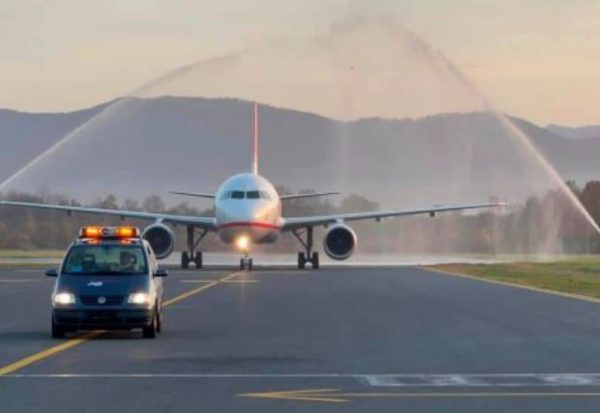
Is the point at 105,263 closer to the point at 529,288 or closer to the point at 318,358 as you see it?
the point at 318,358

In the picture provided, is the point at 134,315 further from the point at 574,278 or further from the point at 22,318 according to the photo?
the point at 574,278

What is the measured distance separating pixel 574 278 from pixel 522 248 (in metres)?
34.2

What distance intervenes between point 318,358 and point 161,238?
155 feet

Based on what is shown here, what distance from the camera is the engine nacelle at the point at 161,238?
2704 inches

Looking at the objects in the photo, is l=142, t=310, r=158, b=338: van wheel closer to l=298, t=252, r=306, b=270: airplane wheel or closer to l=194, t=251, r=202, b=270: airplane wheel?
l=194, t=251, r=202, b=270: airplane wheel

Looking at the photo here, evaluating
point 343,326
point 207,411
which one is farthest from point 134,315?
point 207,411

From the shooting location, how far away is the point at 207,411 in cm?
1566

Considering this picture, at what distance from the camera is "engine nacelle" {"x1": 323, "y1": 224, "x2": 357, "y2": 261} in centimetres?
6975

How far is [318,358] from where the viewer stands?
22.1 meters

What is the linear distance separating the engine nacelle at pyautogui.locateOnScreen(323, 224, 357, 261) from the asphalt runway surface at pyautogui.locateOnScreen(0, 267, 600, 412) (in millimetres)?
29335

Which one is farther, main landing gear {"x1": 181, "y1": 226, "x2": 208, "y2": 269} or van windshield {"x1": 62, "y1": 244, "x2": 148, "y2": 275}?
main landing gear {"x1": 181, "y1": 226, "x2": 208, "y2": 269}

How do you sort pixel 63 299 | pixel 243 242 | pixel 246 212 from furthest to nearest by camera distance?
pixel 243 242, pixel 246 212, pixel 63 299

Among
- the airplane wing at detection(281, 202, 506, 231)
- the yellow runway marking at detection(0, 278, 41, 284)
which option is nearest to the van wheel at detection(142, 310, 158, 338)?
the yellow runway marking at detection(0, 278, 41, 284)

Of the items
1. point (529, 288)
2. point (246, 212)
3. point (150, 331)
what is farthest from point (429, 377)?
point (246, 212)
